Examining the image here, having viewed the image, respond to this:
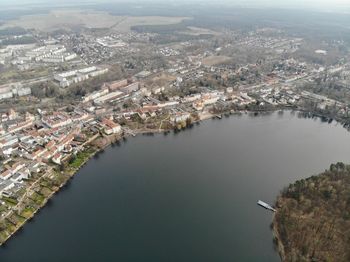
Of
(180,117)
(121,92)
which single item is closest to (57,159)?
(180,117)

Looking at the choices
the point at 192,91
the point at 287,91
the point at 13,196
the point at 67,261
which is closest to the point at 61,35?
the point at 192,91

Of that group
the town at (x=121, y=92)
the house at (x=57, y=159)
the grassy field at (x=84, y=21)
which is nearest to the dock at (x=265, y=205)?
the town at (x=121, y=92)

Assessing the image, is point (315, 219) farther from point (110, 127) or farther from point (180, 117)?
point (110, 127)

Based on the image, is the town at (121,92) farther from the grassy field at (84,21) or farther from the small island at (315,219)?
the grassy field at (84,21)

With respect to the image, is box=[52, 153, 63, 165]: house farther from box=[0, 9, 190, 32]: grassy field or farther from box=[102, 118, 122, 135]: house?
box=[0, 9, 190, 32]: grassy field

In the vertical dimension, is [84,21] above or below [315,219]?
above

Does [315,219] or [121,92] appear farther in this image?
→ [121,92]
